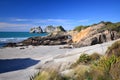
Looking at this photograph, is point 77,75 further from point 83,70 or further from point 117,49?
point 117,49

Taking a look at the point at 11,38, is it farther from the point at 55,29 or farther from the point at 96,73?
the point at 96,73

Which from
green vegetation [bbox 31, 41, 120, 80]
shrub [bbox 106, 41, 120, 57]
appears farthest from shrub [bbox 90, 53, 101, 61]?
green vegetation [bbox 31, 41, 120, 80]

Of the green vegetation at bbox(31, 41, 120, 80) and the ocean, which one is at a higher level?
the ocean

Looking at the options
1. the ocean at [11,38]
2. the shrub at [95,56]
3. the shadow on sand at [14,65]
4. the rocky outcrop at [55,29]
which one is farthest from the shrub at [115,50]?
the rocky outcrop at [55,29]

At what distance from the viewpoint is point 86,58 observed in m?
14.3

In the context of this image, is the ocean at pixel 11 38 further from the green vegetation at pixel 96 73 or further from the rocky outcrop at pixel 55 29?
the green vegetation at pixel 96 73

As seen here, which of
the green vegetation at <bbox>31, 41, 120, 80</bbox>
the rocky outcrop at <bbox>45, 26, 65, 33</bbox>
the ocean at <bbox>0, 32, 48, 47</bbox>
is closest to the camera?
the green vegetation at <bbox>31, 41, 120, 80</bbox>

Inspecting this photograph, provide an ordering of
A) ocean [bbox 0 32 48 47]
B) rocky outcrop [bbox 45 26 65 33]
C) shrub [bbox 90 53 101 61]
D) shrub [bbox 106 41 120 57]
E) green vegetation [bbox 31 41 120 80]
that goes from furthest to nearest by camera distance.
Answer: rocky outcrop [bbox 45 26 65 33] < ocean [bbox 0 32 48 47] < shrub [bbox 90 53 101 61] < shrub [bbox 106 41 120 57] < green vegetation [bbox 31 41 120 80]

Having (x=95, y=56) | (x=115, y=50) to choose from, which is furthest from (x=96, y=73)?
(x=95, y=56)

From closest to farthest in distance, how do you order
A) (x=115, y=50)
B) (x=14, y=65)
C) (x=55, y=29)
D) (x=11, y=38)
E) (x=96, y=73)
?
(x=96, y=73) < (x=115, y=50) < (x=14, y=65) < (x=11, y=38) < (x=55, y=29)

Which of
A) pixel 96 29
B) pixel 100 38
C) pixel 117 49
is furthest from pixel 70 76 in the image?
pixel 96 29

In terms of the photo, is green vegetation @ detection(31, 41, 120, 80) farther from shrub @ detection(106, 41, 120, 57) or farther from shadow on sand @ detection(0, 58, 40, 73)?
shadow on sand @ detection(0, 58, 40, 73)

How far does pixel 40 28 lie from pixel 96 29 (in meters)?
130

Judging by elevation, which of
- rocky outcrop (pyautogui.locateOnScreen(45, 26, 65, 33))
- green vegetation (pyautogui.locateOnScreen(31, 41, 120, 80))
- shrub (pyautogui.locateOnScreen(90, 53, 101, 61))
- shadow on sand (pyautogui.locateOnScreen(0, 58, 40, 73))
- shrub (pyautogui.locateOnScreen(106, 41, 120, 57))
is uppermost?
rocky outcrop (pyautogui.locateOnScreen(45, 26, 65, 33))
